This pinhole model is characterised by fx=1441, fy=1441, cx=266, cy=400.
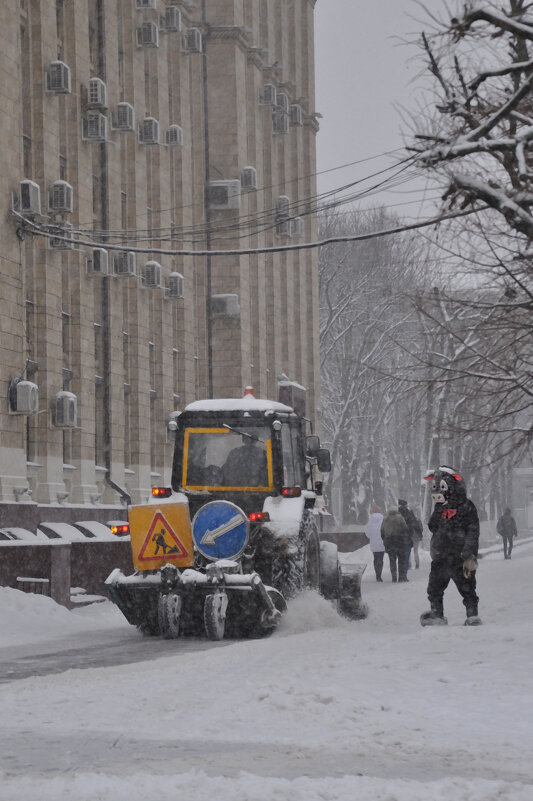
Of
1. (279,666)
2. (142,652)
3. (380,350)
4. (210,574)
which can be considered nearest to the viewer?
(279,666)

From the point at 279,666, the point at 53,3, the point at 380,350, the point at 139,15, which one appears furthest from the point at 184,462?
the point at 380,350

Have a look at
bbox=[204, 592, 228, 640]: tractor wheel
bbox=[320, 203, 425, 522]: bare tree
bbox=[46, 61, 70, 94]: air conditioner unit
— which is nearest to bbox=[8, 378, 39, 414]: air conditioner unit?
bbox=[46, 61, 70, 94]: air conditioner unit

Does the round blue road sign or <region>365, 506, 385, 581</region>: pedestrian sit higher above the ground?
the round blue road sign

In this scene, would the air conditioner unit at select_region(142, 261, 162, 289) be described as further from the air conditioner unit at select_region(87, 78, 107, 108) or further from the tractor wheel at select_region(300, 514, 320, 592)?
the tractor wheel at select_region(300, 514, 320, 592)

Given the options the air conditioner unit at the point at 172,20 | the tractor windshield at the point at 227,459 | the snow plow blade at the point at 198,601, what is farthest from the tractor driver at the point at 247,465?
the air conditioner unit at the point at 172,20

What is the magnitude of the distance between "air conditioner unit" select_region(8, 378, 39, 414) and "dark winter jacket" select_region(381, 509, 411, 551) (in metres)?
7.48

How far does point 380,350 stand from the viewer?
5659 cm

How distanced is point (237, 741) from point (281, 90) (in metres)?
45.7

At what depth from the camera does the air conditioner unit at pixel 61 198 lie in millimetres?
28906

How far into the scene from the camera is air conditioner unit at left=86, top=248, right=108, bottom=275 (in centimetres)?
3120

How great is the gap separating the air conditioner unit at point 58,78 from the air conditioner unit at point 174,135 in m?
9.08

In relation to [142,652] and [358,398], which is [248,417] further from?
[358,398]

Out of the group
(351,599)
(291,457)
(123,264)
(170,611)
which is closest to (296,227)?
(123,264)

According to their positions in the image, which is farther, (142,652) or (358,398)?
(358,398)
